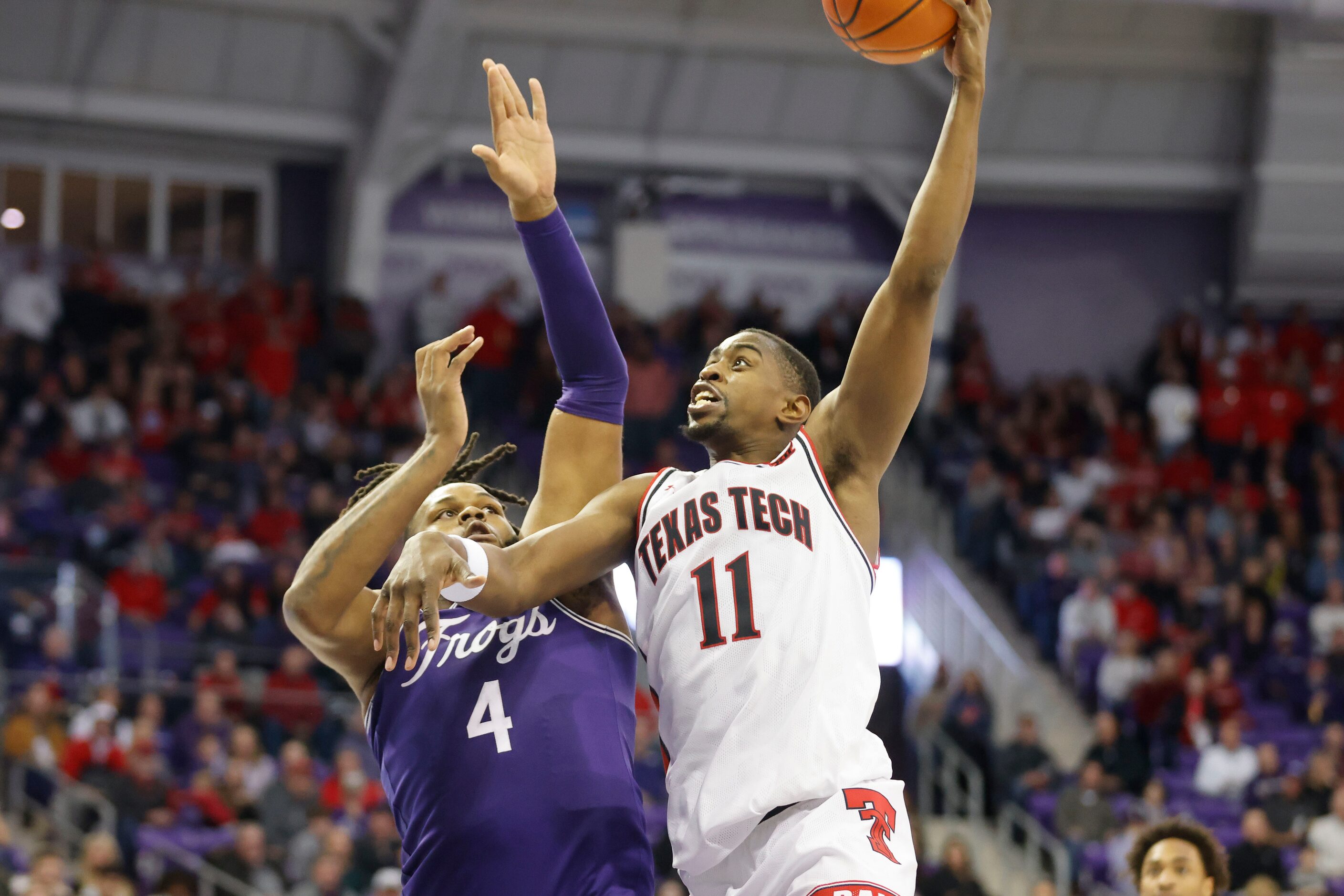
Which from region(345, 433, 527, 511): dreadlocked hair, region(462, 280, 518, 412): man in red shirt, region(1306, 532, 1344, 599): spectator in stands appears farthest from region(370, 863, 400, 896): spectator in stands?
region(1306, 532, 1344, 599): spectator in stands

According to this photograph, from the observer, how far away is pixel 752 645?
3455 mm

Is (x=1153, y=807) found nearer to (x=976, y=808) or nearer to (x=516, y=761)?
(x=976, y=808)

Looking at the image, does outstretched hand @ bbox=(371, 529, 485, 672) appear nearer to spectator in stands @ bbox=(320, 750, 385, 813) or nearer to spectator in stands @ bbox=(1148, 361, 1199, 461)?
spectator in stands @ bbox=(320, 750, 385, 813)

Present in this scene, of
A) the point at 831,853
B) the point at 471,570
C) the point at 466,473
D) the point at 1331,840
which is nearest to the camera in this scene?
the point at 831,853

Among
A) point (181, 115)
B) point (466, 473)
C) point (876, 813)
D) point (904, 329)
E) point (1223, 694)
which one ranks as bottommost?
point (1223, 694)

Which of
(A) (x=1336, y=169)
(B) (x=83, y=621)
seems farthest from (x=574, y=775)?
(A) (x=1336, y=169)

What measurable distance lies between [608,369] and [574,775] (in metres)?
1.08

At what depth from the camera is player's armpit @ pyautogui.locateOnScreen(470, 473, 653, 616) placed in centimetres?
352

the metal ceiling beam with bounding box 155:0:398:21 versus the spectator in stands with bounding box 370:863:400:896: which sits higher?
the metal ceiling beam with bounding box 155:0:398:21

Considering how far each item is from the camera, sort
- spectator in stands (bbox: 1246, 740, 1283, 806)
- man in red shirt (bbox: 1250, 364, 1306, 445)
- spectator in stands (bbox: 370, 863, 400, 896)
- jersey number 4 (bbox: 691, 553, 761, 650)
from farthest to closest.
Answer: man in red shirt (bbox: 1250, 364, 1306, 445), spectator in stands (bbox: 1246, 740, 1283, 806), spectator in stands (bbox: 370, 863, 400, 896), jersey number 4 (bbox: 691, 553, 761, 650)

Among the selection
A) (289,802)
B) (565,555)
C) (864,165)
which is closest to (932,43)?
(565,555)

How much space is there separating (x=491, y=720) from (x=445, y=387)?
0.77m

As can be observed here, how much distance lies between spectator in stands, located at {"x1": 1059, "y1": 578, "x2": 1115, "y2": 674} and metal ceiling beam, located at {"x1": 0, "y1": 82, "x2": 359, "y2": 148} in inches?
395

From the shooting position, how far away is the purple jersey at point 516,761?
349cm
